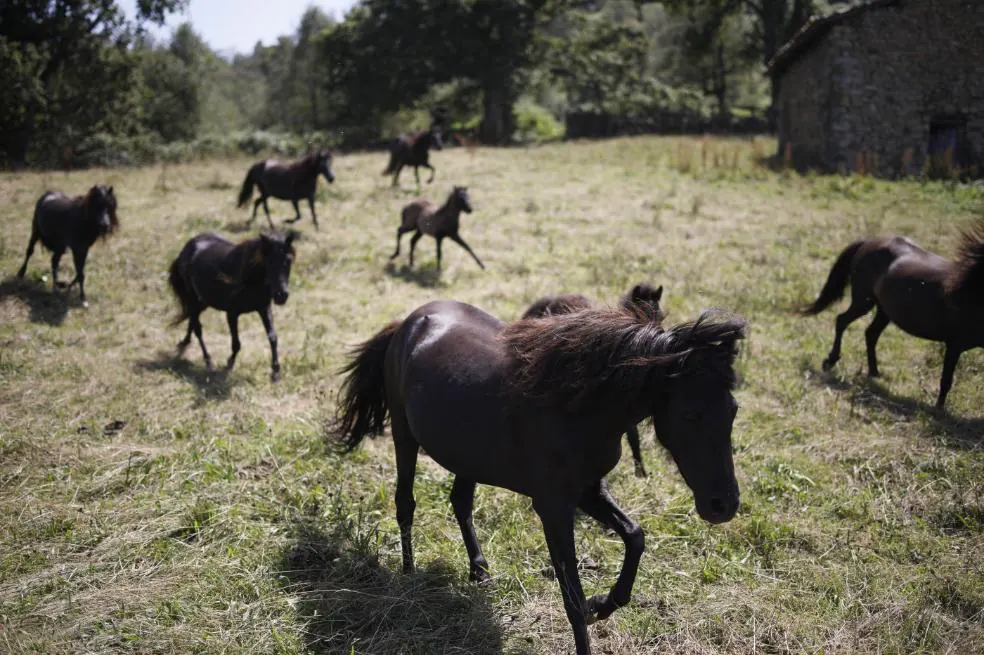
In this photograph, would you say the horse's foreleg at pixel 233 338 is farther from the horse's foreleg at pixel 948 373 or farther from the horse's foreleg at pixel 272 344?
the horse's foreleg at pixel 948 373

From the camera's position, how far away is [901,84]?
18453 millimetres

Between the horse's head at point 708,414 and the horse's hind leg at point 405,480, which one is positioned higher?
the horse's head at point 708,414

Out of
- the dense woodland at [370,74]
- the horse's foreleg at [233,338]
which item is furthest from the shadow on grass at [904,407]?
the dense woodland at [370,74]

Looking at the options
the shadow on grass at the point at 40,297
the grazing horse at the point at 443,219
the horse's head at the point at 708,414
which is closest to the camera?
the horse's head at the point at 708,414

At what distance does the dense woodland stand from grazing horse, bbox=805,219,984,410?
76.6 feet

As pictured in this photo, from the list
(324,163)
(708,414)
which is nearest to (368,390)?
(708,414)

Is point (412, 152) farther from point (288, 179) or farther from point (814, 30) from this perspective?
point (814, 30)

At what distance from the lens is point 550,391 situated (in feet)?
10.2

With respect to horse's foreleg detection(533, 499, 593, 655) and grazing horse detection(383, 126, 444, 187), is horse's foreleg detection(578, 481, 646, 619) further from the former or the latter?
grazing horse detection(383, 126, 444, 187)

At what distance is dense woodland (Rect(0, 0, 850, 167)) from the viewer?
24.2 m

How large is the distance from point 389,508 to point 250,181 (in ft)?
37.7

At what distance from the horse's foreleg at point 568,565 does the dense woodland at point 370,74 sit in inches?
948

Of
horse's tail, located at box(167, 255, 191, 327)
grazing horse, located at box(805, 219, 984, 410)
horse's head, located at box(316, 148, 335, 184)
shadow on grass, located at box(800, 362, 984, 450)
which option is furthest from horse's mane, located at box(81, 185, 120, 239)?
grazing horse, located at box(805, 219, 984, 410)

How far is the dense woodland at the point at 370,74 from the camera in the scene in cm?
2423
